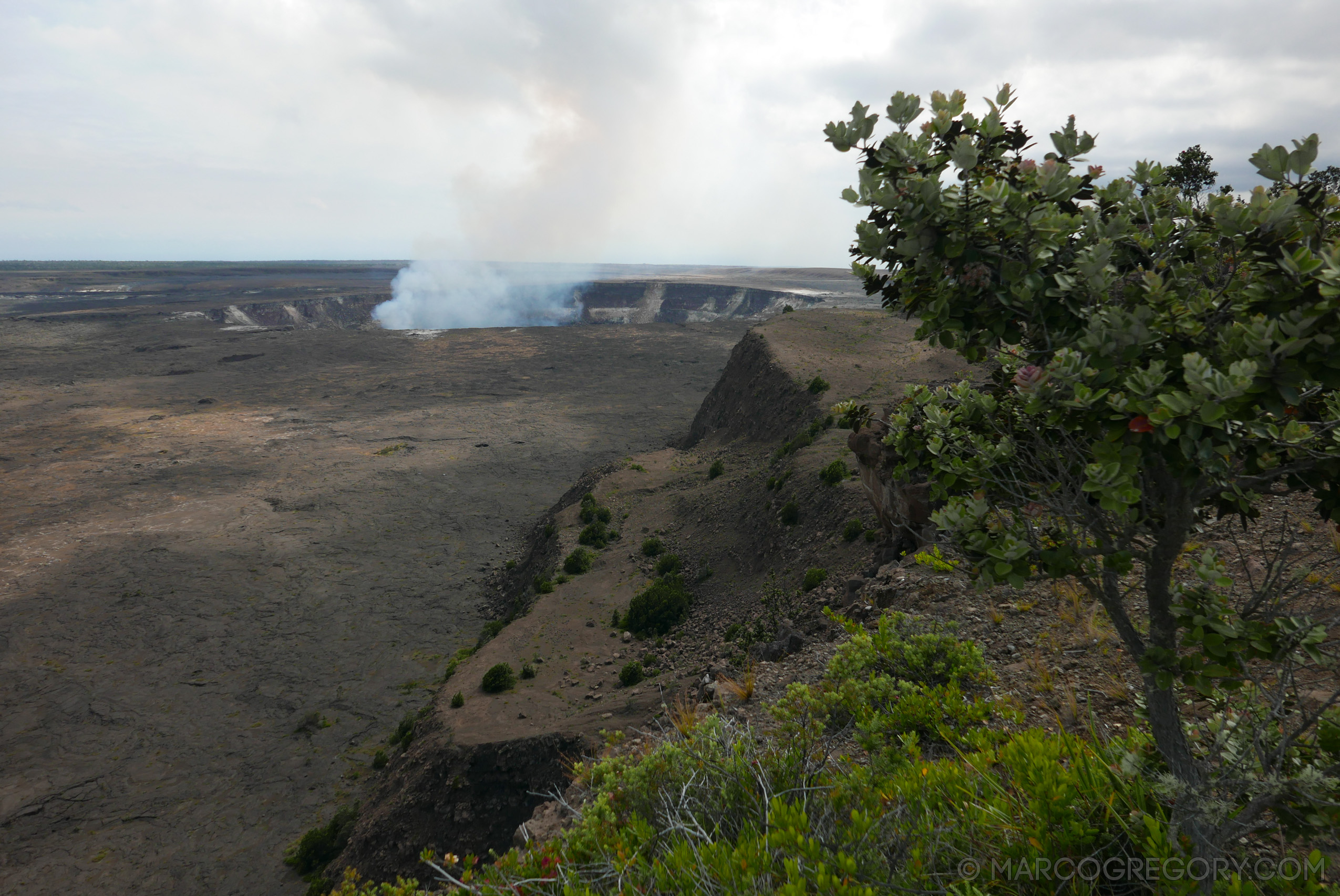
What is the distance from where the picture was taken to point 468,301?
147375 millimetres

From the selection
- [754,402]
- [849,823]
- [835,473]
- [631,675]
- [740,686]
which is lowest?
[631,675]

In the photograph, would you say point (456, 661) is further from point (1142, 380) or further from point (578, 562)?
point (1142, 380)

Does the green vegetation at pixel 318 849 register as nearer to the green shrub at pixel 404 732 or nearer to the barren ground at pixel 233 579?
the barren ground at pixel 233 579

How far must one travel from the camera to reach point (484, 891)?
491 cm

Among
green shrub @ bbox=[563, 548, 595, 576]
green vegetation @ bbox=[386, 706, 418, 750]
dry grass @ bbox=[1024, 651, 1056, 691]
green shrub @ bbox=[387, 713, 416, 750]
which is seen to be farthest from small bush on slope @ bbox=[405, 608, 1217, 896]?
green shrub @ bbox=[563, 548, 595, 576]

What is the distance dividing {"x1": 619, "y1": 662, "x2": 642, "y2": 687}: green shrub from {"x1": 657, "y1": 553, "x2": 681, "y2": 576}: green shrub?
6766 mm

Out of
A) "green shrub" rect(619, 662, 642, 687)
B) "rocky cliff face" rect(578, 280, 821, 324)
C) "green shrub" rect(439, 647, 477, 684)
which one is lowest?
"green shrub" rect(439, 647, 477, 684)

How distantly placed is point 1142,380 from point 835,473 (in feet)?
61.6

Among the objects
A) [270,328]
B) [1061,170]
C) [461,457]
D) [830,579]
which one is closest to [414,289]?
[270,328]

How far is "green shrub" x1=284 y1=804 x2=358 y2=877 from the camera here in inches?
589

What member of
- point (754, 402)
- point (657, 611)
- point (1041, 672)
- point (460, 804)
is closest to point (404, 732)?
point (460, 804)

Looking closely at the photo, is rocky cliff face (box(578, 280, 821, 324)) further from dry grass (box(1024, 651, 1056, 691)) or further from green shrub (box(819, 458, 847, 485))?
dry grass (box(1024, 651, 1056, 691))

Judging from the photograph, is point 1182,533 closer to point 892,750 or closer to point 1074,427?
point 1074,427

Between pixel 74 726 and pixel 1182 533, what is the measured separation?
2835cm
